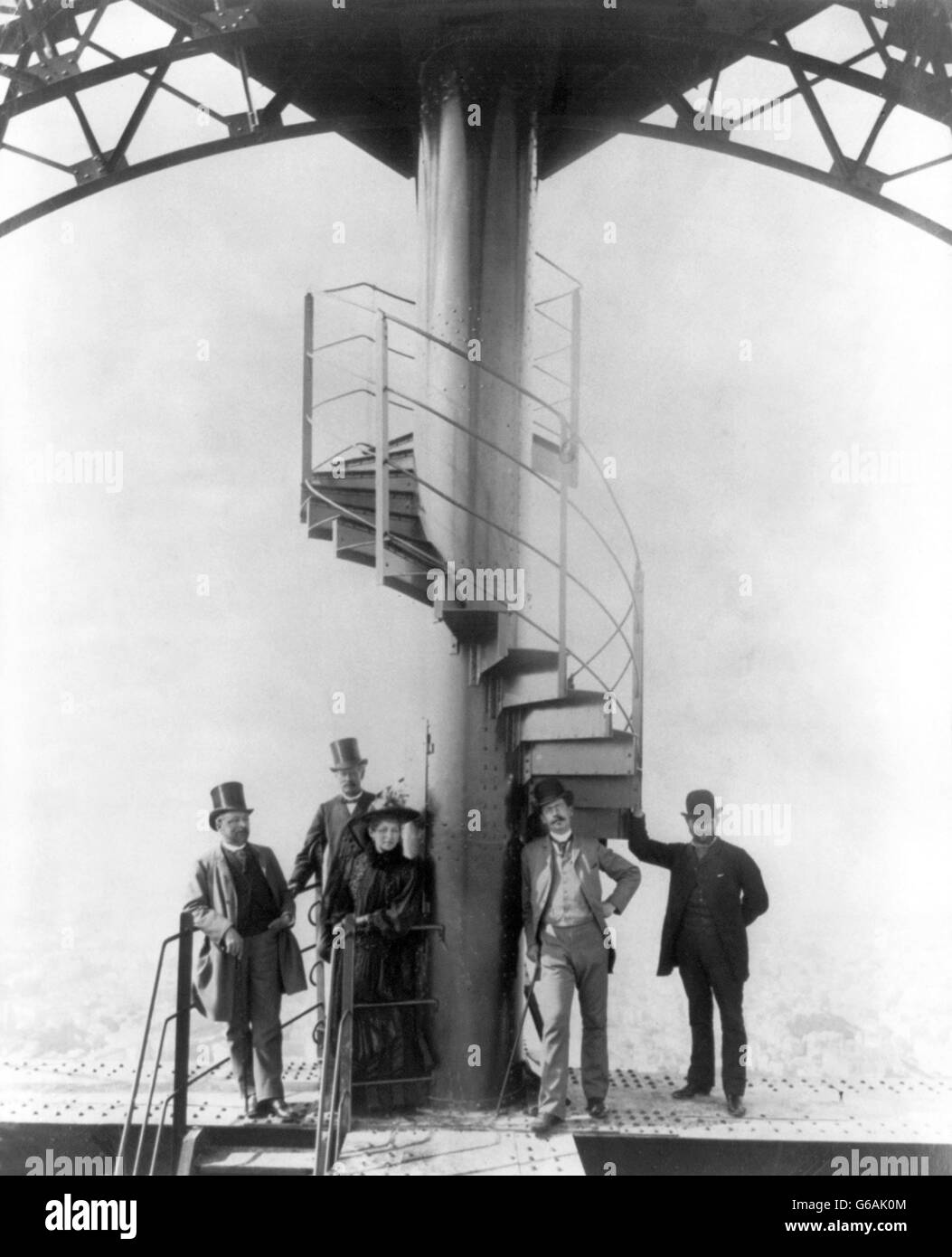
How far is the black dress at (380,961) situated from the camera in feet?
26.2

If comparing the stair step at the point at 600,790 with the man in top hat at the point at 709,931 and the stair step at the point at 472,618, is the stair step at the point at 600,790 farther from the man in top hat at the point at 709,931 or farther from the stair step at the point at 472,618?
the stair step at the point at 472,618

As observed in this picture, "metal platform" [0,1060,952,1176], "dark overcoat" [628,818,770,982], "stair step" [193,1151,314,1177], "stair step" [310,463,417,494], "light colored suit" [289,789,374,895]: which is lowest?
"stair step" [193,1151,314,1177]

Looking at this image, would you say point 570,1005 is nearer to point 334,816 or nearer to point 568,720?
point 568,720

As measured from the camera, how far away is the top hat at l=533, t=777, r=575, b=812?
7895 millimetres

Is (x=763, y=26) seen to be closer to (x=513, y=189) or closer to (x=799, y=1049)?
(x=513, y=189)

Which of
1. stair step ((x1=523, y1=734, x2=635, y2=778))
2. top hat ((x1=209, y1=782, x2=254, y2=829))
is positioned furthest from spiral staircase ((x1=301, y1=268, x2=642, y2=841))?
top hat ((x1=209, y1=782, x2=254, y2=829))

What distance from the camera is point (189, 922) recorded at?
7.51m

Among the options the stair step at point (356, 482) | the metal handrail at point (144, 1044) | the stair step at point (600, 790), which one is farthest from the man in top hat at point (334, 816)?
the stair step at point (356, 482)

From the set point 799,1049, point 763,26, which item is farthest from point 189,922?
point 763,26

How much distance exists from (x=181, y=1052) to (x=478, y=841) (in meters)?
2.10

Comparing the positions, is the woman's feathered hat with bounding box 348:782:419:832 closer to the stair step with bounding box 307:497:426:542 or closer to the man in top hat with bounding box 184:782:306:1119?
the man in top hat with bounding box 184:782:306:1119

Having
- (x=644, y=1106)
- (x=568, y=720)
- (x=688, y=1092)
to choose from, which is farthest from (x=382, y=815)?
(x=688, y=1092)

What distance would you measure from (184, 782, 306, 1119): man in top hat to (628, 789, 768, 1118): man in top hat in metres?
2.29

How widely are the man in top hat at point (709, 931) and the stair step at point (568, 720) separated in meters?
0.83
